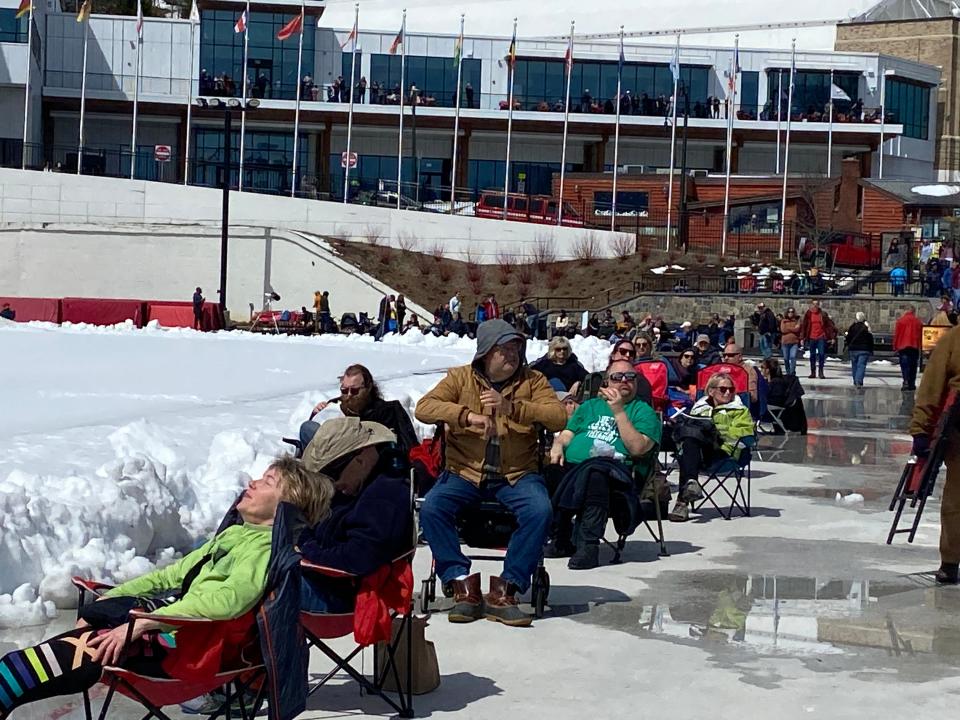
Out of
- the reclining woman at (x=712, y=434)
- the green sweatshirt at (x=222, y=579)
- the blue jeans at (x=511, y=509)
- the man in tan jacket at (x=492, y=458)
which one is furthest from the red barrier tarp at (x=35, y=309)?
the green sweatshirt at (x=222, y=579)

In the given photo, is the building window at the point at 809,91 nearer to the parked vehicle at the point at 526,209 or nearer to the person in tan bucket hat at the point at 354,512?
the parked vehicle at the point at 526,209

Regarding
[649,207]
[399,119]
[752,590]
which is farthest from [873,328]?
[752,590]

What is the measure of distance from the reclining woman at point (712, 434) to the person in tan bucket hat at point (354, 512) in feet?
19.0

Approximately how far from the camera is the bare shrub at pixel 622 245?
64438 mm

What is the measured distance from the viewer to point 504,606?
8281mm

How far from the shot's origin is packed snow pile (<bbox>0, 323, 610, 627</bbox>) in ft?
28.8

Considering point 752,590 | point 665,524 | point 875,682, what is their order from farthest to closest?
point 665,524 < point 752,590 < point 875,682

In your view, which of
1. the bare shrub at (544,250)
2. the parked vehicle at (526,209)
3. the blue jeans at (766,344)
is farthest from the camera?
the parked vehicle at (526,209)

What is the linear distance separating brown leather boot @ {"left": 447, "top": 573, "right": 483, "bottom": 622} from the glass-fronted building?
62242 mm

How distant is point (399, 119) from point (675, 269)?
65.0 feet

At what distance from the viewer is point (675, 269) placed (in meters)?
59.3

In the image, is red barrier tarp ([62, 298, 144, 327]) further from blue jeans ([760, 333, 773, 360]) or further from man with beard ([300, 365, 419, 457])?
man with beard ([300, 365, 419, 457])

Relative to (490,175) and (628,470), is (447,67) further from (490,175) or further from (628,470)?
(628,470)

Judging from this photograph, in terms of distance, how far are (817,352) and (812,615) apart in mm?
25971
